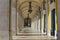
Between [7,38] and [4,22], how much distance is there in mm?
449

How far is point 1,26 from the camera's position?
4.54 meters

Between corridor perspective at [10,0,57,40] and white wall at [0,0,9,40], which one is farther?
corridor perspective at [10,0,57,40]

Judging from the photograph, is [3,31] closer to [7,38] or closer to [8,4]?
[7,38]

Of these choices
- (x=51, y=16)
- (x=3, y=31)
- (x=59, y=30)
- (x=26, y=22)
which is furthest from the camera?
(x=26, y=22)

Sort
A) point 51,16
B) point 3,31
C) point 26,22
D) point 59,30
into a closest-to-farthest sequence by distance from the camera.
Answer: point 59,30 < point 3,31 < point 51,16 < point 26,22

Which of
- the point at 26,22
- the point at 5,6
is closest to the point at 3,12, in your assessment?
the point at 5,6

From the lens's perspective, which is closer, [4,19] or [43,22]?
[4,19]

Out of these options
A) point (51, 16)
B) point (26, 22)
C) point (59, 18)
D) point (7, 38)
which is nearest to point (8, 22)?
point (7, 38)

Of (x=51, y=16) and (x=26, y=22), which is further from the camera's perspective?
(x=26, y=22)

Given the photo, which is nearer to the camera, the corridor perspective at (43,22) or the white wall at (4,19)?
the white wall at (4,19)

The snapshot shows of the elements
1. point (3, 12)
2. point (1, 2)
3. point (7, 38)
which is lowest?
point (7, 38)

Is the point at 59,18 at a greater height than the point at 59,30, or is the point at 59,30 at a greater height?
the point at 59,18

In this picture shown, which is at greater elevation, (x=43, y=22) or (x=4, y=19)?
(x=4, y=19)

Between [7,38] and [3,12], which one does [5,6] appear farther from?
[7,38]
